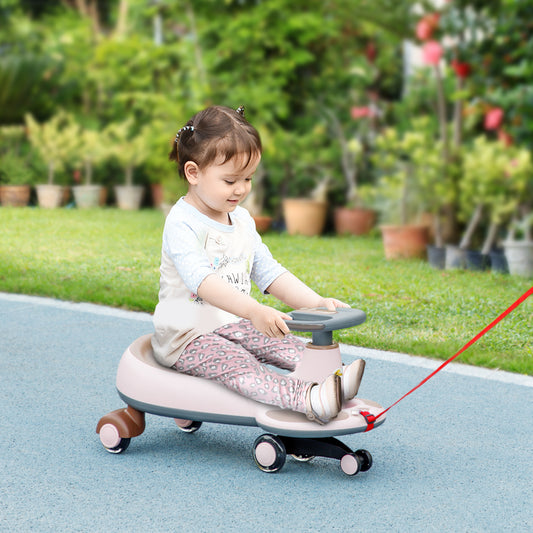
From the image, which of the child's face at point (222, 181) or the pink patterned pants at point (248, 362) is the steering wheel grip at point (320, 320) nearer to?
the pink patterned pants at point (248, 362)

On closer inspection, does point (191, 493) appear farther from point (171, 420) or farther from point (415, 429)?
point (415, 429)

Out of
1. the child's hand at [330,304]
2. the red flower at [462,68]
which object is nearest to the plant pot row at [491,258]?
the red flower at [462,68]

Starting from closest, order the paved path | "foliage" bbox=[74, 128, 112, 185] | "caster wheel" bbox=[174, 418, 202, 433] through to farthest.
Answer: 1. the paved path
2. "caster wheel" bbox=[174, 418, 202, 433]
3. "foliage" bbox=[74, 128, 112, 185]

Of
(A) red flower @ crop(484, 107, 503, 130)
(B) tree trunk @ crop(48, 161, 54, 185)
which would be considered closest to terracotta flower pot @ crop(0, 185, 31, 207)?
(B) tree trunk @ crop(48, 161, 54, 185)

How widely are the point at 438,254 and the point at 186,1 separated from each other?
485 cm

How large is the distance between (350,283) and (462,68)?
243 cm

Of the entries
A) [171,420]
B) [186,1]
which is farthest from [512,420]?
[186,1]

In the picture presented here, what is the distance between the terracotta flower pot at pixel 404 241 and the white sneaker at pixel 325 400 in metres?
4.88

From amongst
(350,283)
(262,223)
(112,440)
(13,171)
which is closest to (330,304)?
(112,440)

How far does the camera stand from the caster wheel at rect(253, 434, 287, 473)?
102 inches

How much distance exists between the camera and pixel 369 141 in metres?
9.28

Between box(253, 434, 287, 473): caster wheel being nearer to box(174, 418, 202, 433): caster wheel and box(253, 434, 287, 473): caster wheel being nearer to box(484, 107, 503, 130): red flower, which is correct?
box(174, 418, 202, 433): caster wheel

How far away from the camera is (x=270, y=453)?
2.61 meters

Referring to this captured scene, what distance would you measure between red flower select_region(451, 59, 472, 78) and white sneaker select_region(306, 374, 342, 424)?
17.4ft
